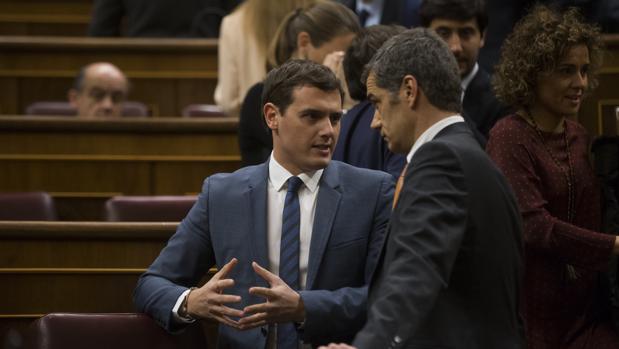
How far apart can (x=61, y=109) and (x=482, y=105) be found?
8.14 feet

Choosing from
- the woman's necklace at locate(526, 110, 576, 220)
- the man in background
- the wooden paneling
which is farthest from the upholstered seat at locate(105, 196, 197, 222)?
the wooden paneling

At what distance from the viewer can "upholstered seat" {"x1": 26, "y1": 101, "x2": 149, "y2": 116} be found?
5895 mm

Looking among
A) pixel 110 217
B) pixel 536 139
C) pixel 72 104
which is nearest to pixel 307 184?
pixel 536 139

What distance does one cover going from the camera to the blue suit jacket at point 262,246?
3059 mm

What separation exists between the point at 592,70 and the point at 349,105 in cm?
78

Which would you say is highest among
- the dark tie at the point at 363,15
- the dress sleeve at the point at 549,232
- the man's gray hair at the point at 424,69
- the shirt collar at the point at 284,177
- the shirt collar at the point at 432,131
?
the man's gray hair at the point at 424,69

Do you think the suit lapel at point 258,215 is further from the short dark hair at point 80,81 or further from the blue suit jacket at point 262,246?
the short dark hair at point 80,81

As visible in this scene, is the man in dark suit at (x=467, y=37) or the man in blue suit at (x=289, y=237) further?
the man in dark suit at (x=467, y=37)

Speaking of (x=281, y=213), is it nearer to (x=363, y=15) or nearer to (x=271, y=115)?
(x=271, y=115)

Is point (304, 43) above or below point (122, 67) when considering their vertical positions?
above

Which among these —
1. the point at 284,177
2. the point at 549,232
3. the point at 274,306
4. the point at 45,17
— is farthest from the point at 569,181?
the point at 45,17

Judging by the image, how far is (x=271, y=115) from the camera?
3.28 metres

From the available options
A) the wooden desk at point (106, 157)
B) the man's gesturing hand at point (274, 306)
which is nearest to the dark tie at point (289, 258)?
the man's gesturing hand at point (274, 306)

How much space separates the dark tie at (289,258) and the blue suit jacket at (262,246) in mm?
42
